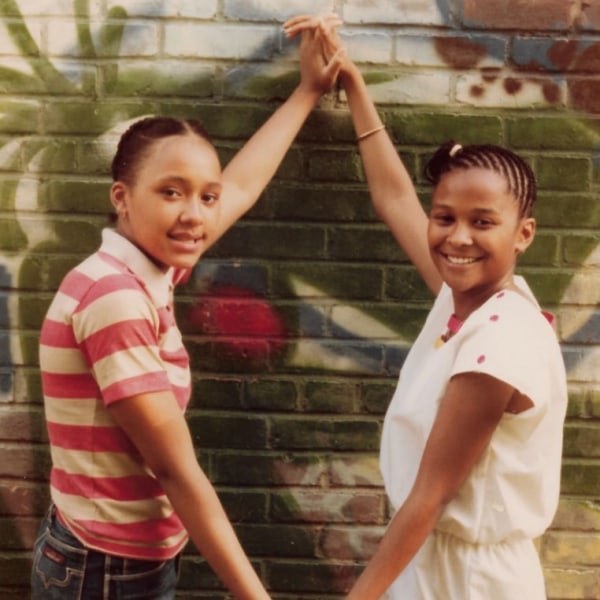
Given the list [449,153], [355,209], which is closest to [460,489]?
[449,153]

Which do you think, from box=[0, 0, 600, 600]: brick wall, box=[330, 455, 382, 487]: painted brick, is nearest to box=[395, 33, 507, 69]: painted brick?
box=[0, 0, 600, 600]: brick wall

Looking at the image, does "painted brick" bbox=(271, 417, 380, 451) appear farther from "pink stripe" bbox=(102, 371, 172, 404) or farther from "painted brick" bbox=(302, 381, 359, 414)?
"pink stripe" bbox=(102, 371, 172, 404)

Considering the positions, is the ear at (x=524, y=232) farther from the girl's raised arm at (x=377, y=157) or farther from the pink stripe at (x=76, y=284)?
the pink stripe at (x=76, y=284)

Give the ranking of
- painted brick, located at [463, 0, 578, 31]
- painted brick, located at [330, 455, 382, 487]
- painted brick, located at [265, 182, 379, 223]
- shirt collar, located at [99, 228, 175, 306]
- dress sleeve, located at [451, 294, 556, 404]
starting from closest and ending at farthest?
dress sleeve, located at [451, 294, 556, 404]
shirt collar, located at [99, 228, 175, 306]
painted brick, located at [463, 0, 578, 31]
painted brick, located at [265, 182, 379, 223]
painted brick, located at [330, 455, 382, 487]

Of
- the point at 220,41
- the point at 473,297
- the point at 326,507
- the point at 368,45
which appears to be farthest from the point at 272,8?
the point at 326,507

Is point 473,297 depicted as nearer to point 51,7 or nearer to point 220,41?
point 220,41

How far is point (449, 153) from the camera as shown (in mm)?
2207

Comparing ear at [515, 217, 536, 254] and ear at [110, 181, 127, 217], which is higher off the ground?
ear at [110, 181, 127, 217]

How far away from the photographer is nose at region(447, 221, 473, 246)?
210 cm

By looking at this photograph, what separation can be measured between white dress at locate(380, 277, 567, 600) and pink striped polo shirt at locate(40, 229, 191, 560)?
0.59 meters

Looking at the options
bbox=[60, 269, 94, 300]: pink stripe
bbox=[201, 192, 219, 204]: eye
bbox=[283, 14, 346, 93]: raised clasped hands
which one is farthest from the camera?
bbox=[283, 14, 346, 93]: raised clasped hands

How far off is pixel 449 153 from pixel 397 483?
0.81 meters

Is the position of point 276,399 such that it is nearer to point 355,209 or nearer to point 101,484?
point 355,209

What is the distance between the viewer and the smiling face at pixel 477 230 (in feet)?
6.89
